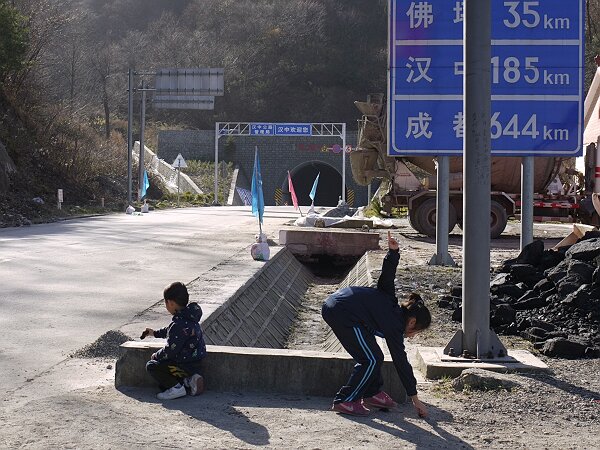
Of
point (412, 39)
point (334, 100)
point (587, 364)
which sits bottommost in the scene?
point (587, 364)

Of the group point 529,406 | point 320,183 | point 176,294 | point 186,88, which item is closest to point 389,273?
point 529,406

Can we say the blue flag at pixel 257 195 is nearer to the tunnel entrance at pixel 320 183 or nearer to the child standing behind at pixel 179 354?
the child standing behind at pixel 179 354

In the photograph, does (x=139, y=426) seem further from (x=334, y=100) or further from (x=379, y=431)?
(x=334, y=100)

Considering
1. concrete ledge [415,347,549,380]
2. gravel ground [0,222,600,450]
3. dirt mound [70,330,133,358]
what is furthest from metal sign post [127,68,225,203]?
gravel ground [0,222,600,450]

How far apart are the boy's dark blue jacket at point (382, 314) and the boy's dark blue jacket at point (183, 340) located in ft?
3.23

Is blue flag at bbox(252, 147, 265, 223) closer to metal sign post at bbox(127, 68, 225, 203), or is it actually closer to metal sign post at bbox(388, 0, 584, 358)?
metal sign post at bbox(388, 0, 584, 358)

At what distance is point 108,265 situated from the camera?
14.5 metres

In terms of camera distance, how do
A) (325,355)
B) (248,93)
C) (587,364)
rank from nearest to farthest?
(325,355), (587,364), (248,93)

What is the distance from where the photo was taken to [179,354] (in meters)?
6.27

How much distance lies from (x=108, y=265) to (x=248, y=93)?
76904mm

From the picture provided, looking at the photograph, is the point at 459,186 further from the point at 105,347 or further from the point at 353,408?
the point at 353,408

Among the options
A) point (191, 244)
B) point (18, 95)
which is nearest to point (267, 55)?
point (18, 95)

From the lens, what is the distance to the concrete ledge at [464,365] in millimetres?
7215

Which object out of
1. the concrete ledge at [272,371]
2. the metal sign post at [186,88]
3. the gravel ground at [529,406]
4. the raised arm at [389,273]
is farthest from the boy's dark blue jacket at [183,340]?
the metal sign post at [186,88]
